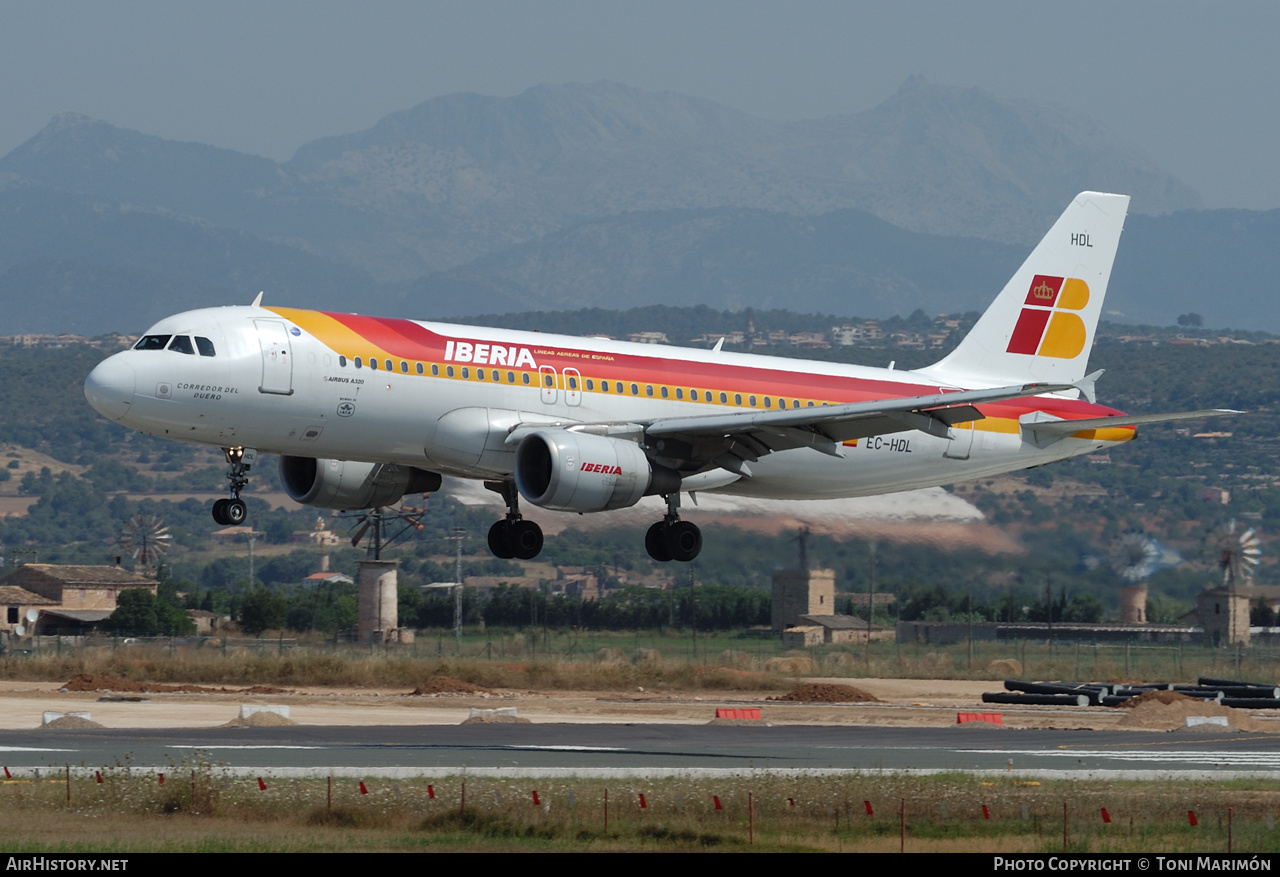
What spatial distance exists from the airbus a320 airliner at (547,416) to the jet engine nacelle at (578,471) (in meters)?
0.05

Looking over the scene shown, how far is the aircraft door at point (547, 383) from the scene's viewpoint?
44.1 metres

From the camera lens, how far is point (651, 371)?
45969 mm

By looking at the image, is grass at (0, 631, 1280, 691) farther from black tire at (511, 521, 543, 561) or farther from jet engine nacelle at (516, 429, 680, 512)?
jet engine nacelle at (516, 429, 680, 512)

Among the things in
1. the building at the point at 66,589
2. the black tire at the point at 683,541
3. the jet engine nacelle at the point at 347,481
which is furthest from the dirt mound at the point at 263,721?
the building at the point at 66,589

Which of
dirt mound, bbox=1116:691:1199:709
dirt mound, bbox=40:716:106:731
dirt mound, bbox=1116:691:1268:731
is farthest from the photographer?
dirt mound, bbox=1116:691:1199:709

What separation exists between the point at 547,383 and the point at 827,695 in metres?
27.1

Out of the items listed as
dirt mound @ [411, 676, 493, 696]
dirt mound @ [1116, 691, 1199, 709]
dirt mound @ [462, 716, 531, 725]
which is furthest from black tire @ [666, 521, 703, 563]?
dirt mound @ [411, 676, 493, 696]

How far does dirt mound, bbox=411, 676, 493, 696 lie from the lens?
71938 millimetres

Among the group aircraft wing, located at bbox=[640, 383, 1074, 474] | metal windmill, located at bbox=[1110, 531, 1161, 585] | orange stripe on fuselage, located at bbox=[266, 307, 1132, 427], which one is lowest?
metal windmill, located at bbox=[1110, 531, 1161, 585]

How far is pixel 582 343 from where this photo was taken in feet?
149

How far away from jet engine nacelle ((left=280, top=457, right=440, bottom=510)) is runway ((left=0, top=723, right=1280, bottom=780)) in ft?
19.5

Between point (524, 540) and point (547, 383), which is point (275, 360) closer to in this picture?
point (547, 383)

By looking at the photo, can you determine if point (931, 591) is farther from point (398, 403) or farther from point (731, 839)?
point (731, 839)
